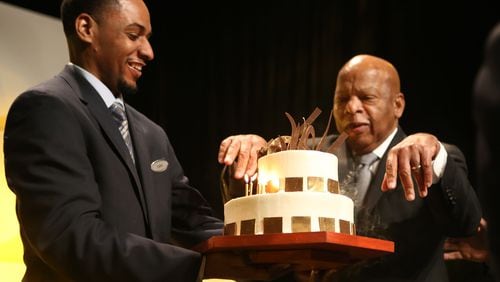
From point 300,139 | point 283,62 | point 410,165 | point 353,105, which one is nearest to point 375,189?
Answer: point 353,105

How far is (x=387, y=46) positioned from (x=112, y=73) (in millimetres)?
1906

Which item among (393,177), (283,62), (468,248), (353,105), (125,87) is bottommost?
(468,248)

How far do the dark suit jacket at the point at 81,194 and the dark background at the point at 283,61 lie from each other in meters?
1.65

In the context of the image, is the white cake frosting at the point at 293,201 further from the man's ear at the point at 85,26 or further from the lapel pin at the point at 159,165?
the man's ear at the point at 85,26

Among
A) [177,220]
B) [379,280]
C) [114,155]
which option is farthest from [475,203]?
[114,155]

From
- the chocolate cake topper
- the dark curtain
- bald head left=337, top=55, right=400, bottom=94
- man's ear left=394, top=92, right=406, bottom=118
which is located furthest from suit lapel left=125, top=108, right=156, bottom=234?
the dark curtain

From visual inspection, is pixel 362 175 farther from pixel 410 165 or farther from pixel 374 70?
pixel 410 165

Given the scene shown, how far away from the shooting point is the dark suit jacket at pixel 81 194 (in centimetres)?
183

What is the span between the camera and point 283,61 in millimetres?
3965

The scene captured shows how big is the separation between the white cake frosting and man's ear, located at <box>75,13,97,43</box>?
656 millimetres

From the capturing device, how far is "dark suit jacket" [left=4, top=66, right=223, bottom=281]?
6.01 feet

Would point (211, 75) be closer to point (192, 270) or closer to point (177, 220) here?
point (177, 220)

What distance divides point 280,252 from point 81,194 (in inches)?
19.6

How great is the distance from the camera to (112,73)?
2.21 m
